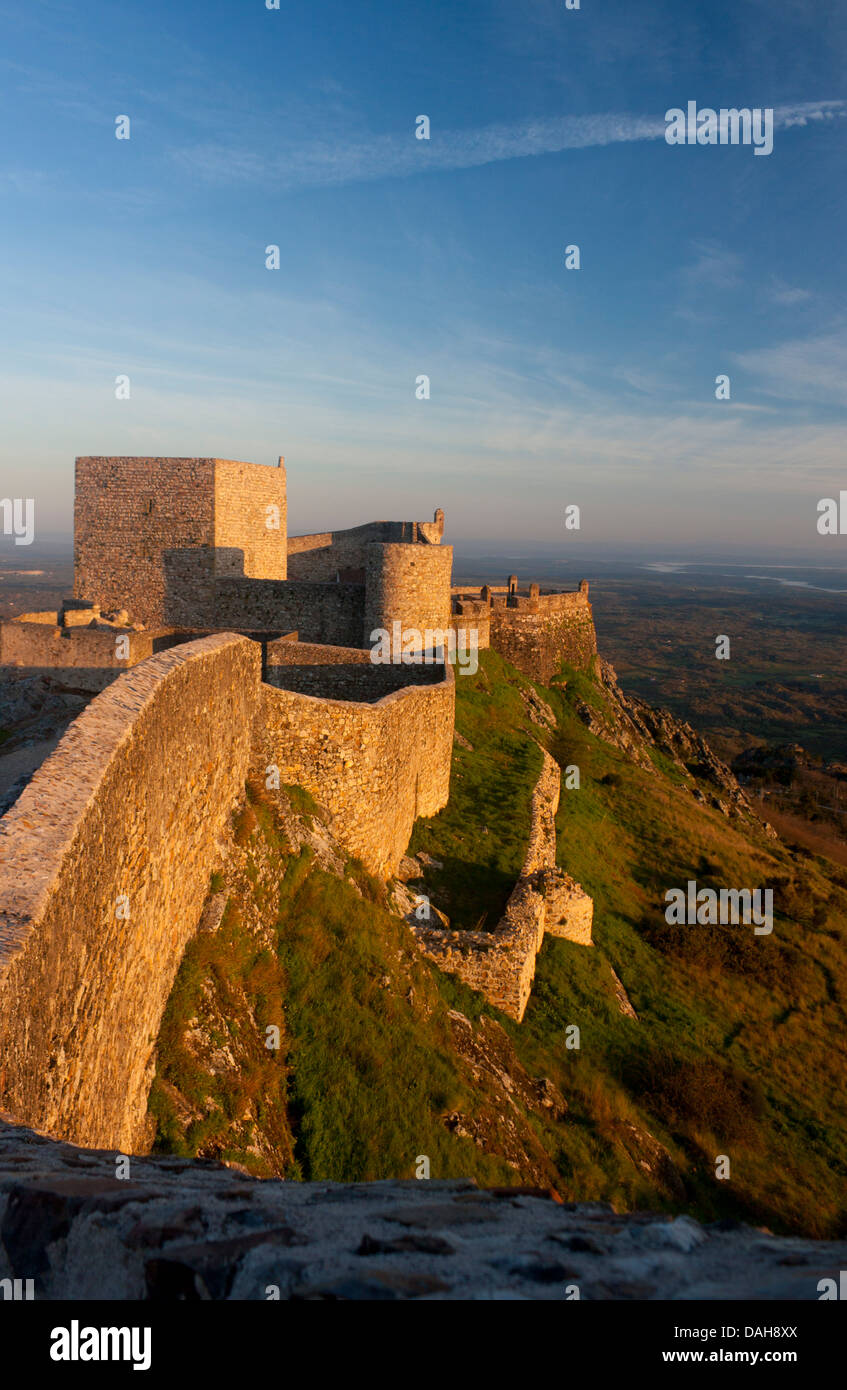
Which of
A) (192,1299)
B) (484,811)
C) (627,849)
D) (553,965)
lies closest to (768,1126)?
(553,965)

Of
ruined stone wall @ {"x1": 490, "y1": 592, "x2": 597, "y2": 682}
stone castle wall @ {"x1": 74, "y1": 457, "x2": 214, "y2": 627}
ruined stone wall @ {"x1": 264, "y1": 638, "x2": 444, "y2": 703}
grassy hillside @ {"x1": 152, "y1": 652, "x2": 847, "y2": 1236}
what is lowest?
grassy hillside @ {"x1": 152, "y1": 652, "x2": 847, "y2": 1236}

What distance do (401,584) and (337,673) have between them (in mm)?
6531

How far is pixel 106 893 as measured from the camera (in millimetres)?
5207

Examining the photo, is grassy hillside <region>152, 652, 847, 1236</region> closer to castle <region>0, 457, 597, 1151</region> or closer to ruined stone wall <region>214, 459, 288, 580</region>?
castle <region>0, 457, 597, 1151</region>

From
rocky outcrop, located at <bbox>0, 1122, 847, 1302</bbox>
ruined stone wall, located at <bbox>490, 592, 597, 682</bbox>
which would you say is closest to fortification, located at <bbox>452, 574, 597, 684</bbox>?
ruined stone wall, located at <bbox>490, 592, 597, 682</bbox>

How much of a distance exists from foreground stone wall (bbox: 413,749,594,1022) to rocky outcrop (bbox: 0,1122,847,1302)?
9611mm

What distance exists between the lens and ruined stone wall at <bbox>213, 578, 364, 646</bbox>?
2442cm

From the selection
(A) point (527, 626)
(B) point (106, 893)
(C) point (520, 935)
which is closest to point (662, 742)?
(A) point (527, 626)

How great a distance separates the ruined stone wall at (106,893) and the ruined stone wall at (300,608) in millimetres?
16328

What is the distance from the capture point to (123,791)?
552cm

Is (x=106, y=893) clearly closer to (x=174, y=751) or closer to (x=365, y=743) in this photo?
(x=174, y=751)

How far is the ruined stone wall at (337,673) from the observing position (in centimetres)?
1698

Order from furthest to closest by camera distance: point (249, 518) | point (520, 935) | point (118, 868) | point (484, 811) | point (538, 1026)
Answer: point (249, 518) → point (484, 811) → point (538, 1026) → point (520, 935) → point (118, 868)
